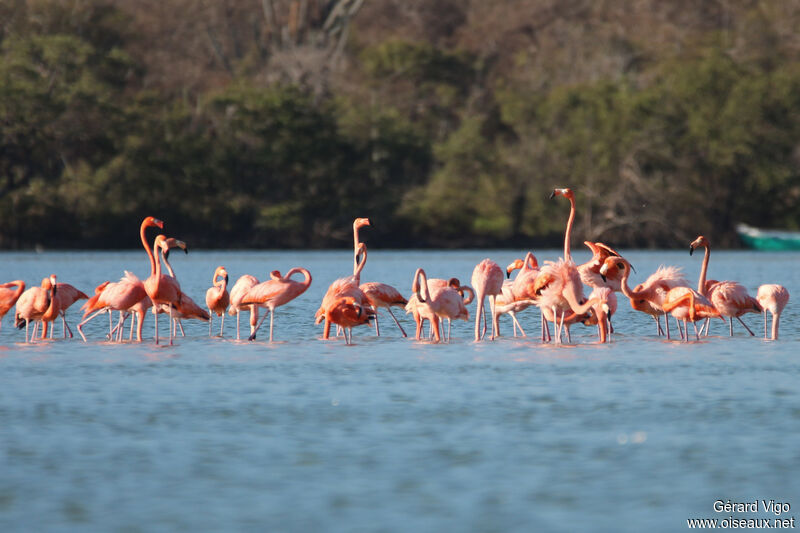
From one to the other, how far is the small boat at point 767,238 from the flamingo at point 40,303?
35.3m

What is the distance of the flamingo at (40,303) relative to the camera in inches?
524

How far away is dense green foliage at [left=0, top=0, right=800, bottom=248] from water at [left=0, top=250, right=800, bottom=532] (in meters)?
30.6

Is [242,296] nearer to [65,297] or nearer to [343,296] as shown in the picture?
[343,296]

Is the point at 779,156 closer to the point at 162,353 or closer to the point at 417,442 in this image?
the point at 162,353

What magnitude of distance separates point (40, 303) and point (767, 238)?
35612 mm

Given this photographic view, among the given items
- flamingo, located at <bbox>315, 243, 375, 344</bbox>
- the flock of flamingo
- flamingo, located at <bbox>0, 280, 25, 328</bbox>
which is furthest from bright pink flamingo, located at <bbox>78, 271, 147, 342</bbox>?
flamingo, located at <bbox>315, 243, 375, 344</bbox>

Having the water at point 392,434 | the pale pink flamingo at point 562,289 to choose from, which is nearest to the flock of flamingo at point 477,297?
the pale pink flamingo at point 562,289

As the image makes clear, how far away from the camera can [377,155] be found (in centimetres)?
4700

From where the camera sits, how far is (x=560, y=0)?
57.2m

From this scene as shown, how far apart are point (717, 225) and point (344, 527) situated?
41787mm

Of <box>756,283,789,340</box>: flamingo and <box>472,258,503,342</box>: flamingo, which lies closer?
<box>756,283,789,340</box>: flamingo

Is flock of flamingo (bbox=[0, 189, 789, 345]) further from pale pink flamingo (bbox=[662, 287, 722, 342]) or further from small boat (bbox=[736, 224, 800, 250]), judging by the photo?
small boat (bbox=[736, 224, 800, 250])

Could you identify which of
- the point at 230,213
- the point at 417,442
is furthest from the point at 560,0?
the point at 417,442

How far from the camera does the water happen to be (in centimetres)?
613
